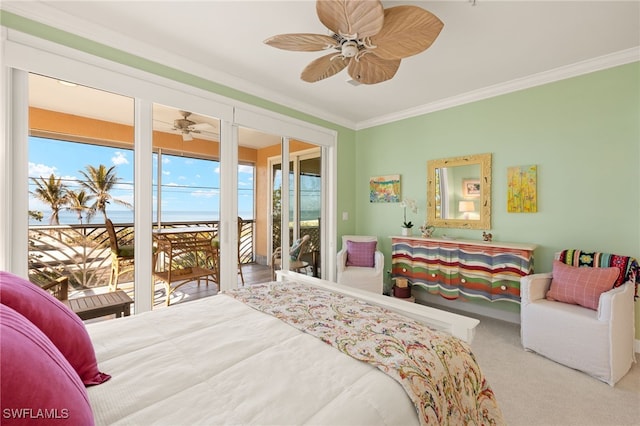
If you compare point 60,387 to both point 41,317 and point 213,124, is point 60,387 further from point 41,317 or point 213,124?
point 213,124

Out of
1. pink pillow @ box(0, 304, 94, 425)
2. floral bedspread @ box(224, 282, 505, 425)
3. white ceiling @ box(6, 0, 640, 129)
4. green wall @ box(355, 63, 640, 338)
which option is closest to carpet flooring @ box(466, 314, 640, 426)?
floral bedspread @ box(224, 282, 505, 425)

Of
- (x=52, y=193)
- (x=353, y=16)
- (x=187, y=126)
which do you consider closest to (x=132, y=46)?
(x=187, y=126)

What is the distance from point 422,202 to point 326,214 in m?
1.40

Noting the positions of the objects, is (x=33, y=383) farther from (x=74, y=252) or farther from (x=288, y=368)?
(x=74, y=252)

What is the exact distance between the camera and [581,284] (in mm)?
2410

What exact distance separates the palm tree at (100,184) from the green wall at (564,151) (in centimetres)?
359

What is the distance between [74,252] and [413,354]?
2.70 meters

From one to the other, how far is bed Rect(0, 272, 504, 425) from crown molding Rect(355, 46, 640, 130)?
2.98 metres

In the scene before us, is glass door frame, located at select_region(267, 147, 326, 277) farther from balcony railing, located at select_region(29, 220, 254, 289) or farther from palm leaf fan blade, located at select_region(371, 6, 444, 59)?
palm leaf fan blade, located at select_region(371, 6, 444, 59)

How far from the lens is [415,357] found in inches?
44.0

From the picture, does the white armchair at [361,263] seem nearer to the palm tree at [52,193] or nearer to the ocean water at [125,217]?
the ocean water at [125,217]

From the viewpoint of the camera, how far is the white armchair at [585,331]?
213 cm

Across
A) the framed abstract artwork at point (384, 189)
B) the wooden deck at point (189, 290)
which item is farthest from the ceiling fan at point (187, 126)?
the framed abstract artwork at point (384, 189)

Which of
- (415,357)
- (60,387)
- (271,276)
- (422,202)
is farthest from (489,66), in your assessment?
(60,387)
